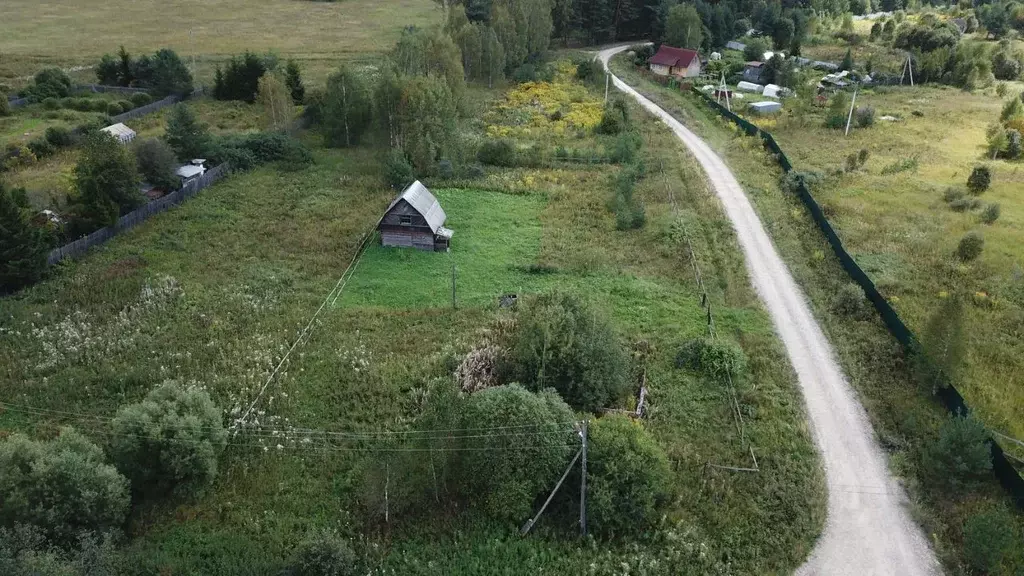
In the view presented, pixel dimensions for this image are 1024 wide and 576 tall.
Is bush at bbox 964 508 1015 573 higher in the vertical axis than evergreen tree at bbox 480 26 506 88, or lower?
lower

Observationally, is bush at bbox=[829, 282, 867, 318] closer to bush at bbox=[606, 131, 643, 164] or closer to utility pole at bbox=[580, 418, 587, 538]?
utility pole at bbox=[580, 418, 587, 538]

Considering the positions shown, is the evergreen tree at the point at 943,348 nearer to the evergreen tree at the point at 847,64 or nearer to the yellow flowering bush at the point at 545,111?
the yellow flowering bush at the point at 545,111

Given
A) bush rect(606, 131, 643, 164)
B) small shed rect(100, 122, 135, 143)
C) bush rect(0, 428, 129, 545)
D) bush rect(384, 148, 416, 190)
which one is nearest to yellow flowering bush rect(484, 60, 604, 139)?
bush rect(606, 131, 643, 164)

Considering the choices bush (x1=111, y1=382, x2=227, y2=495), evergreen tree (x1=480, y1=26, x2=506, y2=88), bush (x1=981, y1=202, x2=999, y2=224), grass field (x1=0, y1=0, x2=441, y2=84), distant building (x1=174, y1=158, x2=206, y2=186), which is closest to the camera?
bush (x1=111, y1=382, x2=227, y2=495)

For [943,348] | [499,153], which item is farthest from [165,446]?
[499,153]

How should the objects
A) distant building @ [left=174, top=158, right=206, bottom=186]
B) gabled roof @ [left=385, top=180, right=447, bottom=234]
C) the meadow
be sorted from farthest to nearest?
distant building @ [left=174, top=158, right=206, bottom=186], gabled roof @ [left=385, top=180, right=447, bottom=234], the meadow

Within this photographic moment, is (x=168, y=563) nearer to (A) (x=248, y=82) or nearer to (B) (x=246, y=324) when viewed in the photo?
(B) (x=246, y=324)

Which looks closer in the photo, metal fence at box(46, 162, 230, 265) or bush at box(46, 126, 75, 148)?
metal fence at box(46, 162, 230, 265)

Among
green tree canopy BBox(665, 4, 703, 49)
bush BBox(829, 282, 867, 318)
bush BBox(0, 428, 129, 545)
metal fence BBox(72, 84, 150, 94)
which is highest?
green tree canopy BBox(665, 4, 703, 49)

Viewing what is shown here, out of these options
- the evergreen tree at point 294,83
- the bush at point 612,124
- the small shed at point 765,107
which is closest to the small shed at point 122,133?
the evergreen tree at point 294,83
